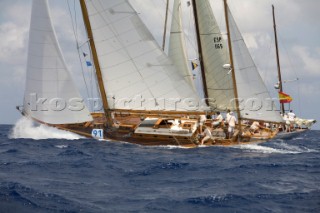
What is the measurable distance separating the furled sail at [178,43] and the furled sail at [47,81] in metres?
10.1

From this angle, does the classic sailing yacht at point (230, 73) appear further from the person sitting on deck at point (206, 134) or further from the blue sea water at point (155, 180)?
the blue sea water at point (155, 180)

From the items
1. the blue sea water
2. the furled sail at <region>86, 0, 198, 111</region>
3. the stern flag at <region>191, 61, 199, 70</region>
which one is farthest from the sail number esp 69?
the stern flag at <region>191, 61, 199, 70</region>

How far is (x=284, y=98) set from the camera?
47.8m

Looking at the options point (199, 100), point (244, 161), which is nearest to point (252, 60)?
point (199, 100)

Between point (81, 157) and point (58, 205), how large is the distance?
9.26 metres

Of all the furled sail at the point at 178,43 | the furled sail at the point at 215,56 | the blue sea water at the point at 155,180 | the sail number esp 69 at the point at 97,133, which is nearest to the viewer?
the blue sea water at the point at 155,180

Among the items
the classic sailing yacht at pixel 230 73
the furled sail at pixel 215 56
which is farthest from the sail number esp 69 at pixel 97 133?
the furled sail at pixel 215 56

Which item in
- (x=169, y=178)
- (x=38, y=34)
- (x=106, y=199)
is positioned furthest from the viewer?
(x=38, y=34)

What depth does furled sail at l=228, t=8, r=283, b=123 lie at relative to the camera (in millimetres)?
27906

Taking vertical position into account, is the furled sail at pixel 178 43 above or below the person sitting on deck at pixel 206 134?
above

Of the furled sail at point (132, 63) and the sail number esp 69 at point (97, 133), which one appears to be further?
the sail number esp 69 at point (97, 133)

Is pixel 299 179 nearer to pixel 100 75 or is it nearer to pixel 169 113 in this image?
pixel 169 113

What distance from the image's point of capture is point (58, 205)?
39.2 ft

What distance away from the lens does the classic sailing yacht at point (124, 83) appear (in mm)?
26406
